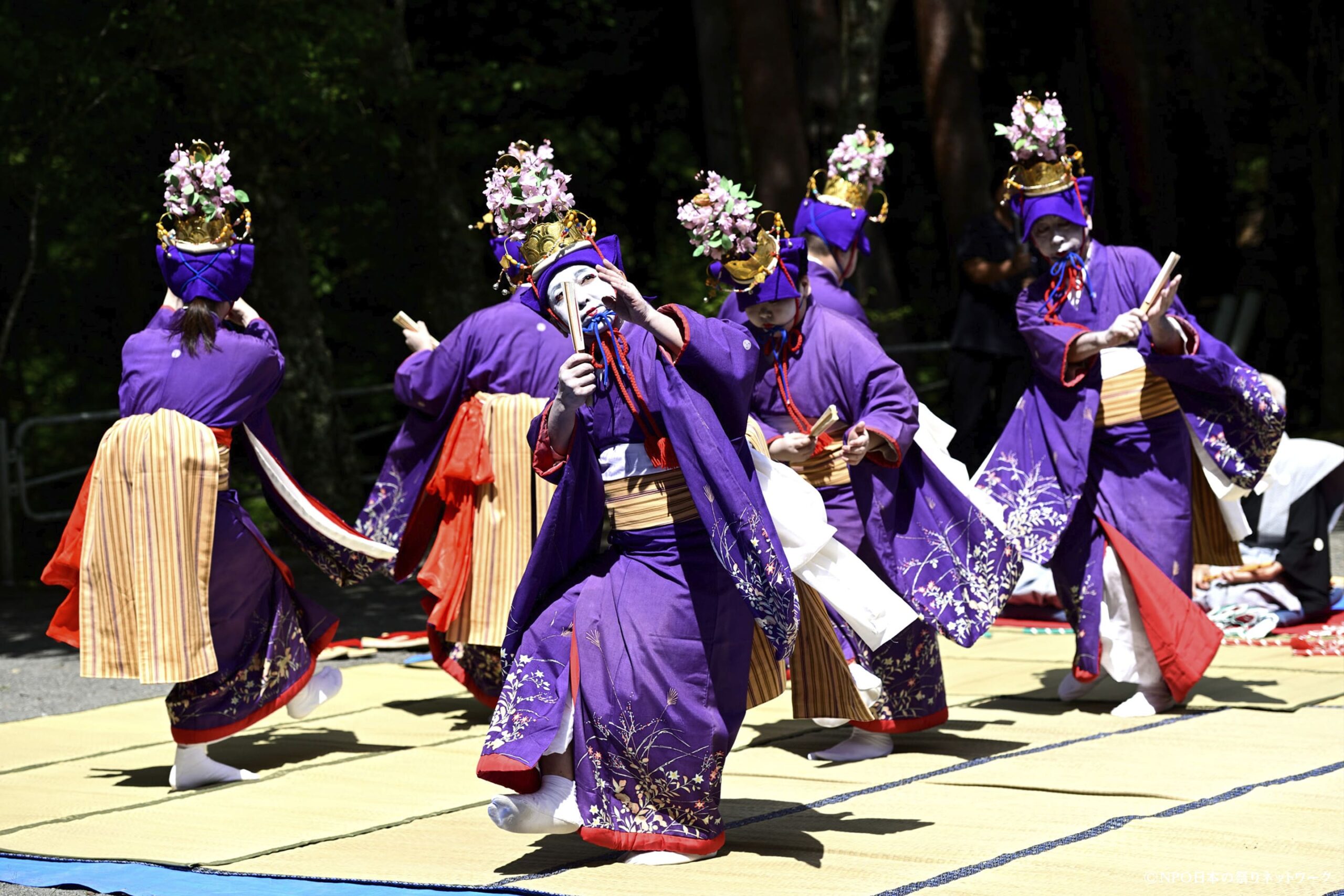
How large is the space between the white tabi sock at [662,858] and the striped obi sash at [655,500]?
0.73 metres

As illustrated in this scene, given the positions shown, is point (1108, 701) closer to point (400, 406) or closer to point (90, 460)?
point (90, 460)

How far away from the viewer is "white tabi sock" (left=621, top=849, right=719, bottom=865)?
152 inches

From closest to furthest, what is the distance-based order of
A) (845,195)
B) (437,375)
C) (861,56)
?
(845,195) → (437,375) → (861,56)

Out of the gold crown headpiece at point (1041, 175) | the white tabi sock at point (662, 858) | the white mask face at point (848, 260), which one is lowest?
the white tabi sock at point (662, 858)

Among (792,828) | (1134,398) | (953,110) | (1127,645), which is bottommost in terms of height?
(792,828)

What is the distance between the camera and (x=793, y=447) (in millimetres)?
5035

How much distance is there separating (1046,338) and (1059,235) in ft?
1.16

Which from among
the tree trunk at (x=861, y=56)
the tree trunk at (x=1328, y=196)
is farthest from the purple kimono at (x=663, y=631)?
the tree trunk at (x=1328, y=196)

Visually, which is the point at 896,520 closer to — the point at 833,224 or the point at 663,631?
the point at 833,224

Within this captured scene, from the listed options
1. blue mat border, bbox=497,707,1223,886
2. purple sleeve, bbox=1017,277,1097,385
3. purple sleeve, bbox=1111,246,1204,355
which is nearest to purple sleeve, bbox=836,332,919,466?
purple sleeve, bbox=1017,277,1097,385

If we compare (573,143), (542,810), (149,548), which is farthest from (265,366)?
(573,143)

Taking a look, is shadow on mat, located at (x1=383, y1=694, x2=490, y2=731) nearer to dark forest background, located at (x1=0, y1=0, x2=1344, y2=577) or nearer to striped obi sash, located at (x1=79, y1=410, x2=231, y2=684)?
striped obi sash, located at (x1=79, y1=410, x2=231, y2=684)

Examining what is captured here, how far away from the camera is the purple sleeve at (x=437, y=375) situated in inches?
242

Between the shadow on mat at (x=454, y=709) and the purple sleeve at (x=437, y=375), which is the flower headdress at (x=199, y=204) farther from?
the shadow on mat at (x=454, y=709)
